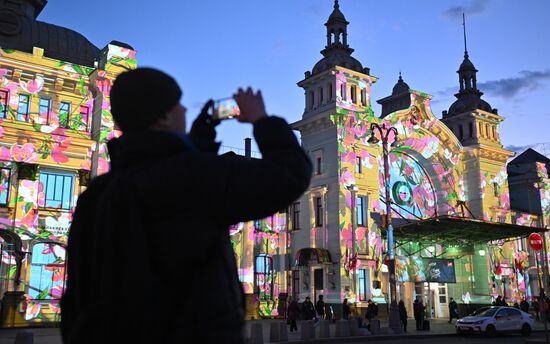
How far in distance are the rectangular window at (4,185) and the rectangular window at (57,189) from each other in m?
1.63

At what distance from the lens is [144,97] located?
235 centimetres

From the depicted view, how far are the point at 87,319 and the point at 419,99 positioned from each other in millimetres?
45227

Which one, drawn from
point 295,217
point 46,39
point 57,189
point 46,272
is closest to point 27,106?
point 57,189

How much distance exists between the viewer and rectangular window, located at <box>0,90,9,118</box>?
97.0 ft

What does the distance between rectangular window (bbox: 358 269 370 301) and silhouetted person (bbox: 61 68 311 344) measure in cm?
3670

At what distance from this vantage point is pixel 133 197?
2125 millimetres

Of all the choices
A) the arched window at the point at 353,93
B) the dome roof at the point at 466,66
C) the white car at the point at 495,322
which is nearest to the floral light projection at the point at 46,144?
the arched window at the point at 353,93

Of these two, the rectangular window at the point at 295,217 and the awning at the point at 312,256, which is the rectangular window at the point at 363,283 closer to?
the awning at the point at 312,256

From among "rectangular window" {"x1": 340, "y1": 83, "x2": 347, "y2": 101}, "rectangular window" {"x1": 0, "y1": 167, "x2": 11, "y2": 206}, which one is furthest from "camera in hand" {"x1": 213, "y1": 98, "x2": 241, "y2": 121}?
"rectangular window" {"x1": 340, "y1": 83, "x2": 347, "y2": 101}

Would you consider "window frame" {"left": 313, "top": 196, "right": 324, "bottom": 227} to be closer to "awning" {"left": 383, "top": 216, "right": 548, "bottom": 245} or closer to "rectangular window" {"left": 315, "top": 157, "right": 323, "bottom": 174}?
"rectangular window" {"left": 315, "top": 157, "right": 323, "bottom": 174}

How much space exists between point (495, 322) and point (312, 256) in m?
12.8

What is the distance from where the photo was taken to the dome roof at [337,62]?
1625 inches

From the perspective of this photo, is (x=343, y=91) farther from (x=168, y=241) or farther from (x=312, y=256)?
(x=168, y=241)

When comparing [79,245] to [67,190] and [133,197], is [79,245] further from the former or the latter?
[67,190]
